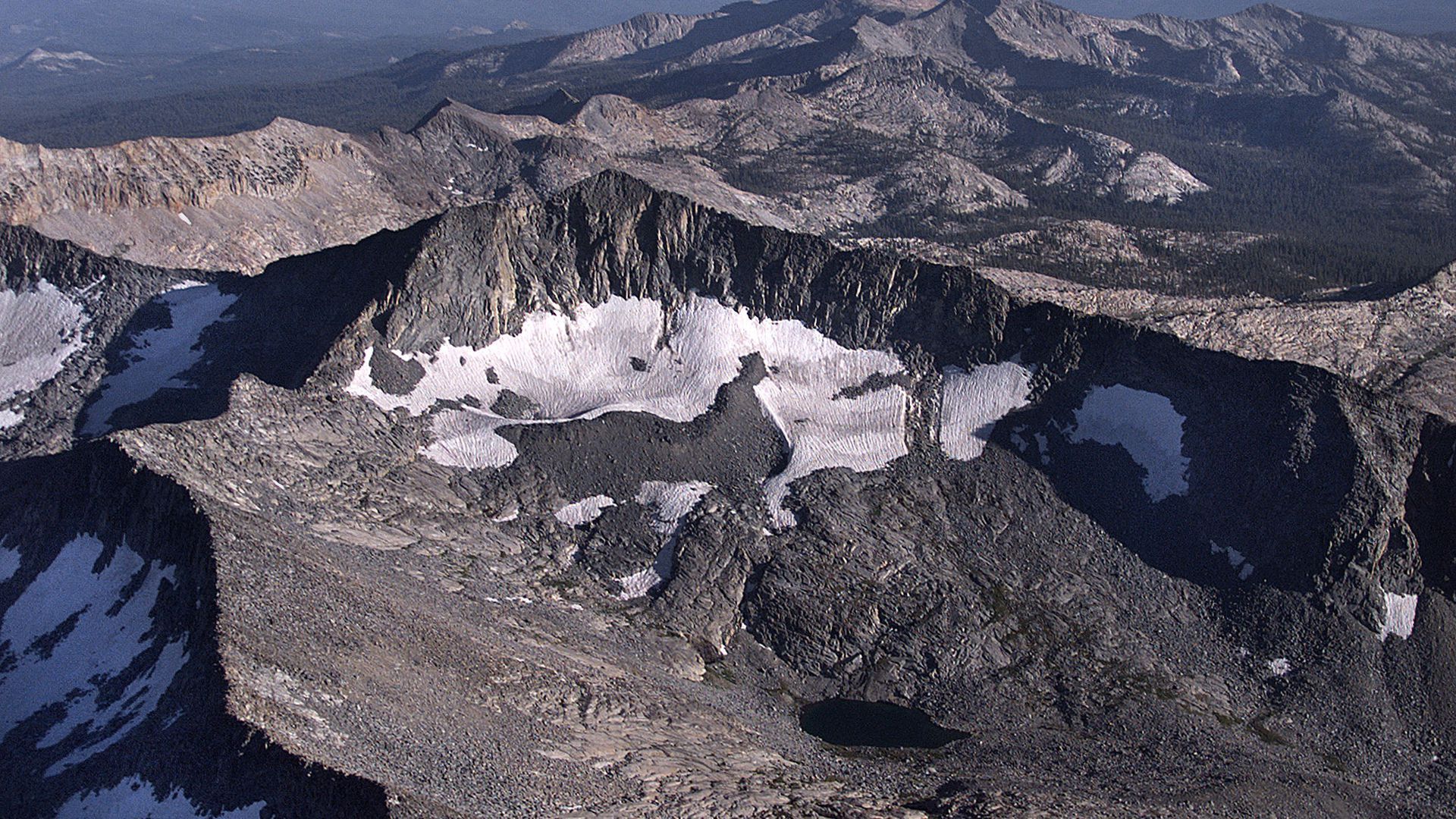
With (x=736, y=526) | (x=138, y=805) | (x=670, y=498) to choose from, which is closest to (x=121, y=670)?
(x=138, y=805)

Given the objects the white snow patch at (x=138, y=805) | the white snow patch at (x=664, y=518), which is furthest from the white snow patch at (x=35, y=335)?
the white snow patch at (x=138, y=805)

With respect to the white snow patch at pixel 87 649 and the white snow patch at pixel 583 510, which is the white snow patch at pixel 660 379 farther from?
the white snow patch at pixel 87 649

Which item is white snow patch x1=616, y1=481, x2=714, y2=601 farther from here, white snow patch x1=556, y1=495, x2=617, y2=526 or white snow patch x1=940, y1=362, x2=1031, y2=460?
white snow patch x1=940, y1=362, x2=1031, y2=460

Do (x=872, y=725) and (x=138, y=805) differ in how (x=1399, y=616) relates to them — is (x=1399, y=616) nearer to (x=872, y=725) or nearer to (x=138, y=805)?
(x=872, y=725)

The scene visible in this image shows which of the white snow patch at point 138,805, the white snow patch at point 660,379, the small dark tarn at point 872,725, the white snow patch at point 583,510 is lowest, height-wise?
the small dark tarn at point 872,725

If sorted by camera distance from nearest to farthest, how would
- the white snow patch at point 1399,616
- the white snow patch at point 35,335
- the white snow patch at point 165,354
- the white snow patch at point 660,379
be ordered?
the white snow patch at point 1399,616 < the white snow patch at point 660,379 < the white snow patch at point 165,354 < the white snow patch at point 35,335

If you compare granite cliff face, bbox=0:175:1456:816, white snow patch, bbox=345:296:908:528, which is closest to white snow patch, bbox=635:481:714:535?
granite cliff face, bbox=0:175:1456:816
